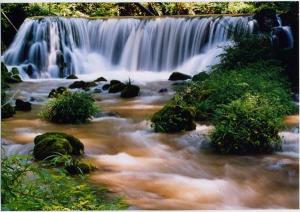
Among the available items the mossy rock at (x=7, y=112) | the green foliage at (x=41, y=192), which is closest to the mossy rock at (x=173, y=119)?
the mossy rock at (x=7, y=112)

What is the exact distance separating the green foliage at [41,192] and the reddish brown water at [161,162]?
27cm

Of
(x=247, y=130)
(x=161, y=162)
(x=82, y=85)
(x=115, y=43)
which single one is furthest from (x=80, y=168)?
(x=115, y=43)

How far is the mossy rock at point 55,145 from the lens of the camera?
135 inches

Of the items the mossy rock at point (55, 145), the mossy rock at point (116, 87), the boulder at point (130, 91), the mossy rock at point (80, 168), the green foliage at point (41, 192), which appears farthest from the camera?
the boulder at point (130, 91)

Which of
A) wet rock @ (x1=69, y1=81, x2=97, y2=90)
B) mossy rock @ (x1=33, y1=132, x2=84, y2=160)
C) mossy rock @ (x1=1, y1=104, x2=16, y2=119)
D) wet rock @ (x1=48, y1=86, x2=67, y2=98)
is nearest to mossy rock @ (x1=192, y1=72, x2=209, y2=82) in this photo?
wet rock @ (x1=69, y1=81, x2=97, y2=90)

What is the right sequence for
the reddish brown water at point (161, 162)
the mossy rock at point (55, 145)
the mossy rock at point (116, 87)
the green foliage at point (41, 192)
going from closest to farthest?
the green foliage at point (41, 192)
the reddish brown water at point (161, 162)
the mossy rock at point (55, 145)
the mossy rock at point (116, 87)

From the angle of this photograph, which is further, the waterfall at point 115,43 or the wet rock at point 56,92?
the waterfall at point 115,43

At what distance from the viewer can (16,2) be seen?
3139 mm

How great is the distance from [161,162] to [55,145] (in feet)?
2.15

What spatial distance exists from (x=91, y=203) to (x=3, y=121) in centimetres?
134

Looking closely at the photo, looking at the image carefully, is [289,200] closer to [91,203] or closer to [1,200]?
[91,203]

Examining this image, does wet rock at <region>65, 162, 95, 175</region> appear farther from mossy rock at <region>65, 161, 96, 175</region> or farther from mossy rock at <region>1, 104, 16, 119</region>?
mossy rock at <region>1, 104, 16, 119</region>

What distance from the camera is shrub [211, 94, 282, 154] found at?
374 centimetres

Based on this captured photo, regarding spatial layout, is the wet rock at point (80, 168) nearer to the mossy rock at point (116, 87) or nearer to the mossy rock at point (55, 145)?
the mossy rock at point (55, 145)
